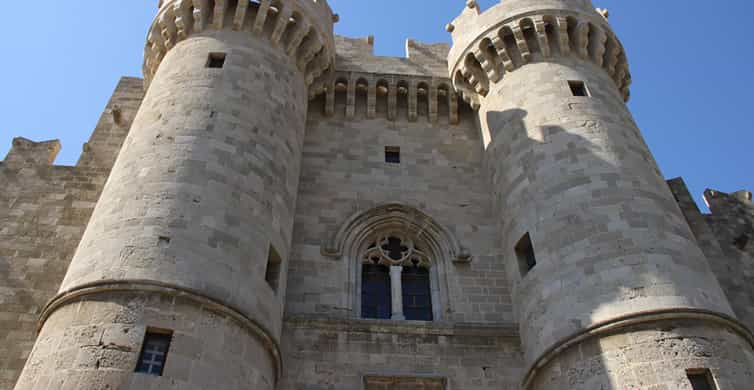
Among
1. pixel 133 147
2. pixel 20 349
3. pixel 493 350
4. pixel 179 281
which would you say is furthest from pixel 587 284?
pixel 20 349

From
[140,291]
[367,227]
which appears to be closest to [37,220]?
[140,291]

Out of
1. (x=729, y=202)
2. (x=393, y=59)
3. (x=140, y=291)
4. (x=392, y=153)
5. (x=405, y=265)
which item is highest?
(x=393, y=59)

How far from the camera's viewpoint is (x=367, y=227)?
12.2 m

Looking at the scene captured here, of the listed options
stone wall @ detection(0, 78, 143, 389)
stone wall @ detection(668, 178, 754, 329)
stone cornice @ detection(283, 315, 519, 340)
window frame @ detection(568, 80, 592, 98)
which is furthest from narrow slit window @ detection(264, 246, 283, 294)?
stone wall @ detection(668, 178, 754, 329)

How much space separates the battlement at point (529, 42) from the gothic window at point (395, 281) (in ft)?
13.6

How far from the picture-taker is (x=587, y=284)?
9.39m

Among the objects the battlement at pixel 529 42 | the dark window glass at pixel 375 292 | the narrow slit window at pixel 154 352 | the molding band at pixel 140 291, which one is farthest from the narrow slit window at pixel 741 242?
the narrow slit window at pixel 154 352

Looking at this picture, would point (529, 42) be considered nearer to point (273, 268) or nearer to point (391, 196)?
point (391, 196)

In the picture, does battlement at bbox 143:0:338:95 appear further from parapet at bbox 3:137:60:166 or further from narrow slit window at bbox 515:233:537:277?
narrow slit window at bbox 515:233:537:277

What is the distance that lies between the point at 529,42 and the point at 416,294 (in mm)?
6070

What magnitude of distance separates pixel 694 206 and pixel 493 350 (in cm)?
641

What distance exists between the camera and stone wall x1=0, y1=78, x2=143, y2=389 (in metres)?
10.5

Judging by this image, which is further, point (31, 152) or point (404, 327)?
point (31, 152)

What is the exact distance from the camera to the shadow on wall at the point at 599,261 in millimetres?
8504
